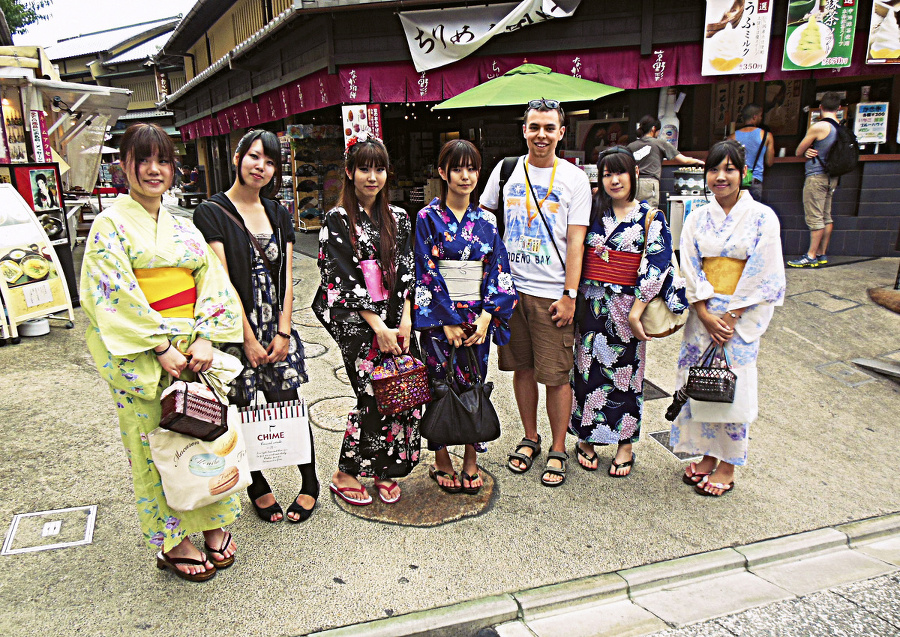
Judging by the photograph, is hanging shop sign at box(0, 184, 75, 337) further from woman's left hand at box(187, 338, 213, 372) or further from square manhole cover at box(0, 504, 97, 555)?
woman's left hand at box(187, 338, 213, 372)

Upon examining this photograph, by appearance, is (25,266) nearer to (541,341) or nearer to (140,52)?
(541,341)

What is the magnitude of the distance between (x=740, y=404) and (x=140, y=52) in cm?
3410

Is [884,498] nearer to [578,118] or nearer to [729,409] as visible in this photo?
[729,409]

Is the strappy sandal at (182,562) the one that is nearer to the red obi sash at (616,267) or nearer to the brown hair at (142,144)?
the brown hair at (142,144)

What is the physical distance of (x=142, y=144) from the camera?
8.48 ft

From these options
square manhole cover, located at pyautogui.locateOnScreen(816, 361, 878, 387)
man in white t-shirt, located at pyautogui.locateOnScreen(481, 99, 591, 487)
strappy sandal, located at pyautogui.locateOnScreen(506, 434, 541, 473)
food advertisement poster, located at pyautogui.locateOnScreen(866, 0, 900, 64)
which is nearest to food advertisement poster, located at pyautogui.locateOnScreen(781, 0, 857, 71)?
food advertisement poster, located at pyautogui.locateOnScreen(866, 0, 900, 64)

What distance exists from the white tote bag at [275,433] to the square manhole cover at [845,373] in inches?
192

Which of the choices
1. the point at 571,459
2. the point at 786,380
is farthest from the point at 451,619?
the point at 786,380

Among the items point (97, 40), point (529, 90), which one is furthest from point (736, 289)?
point (97, 40)

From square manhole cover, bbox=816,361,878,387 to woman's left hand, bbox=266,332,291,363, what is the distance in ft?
16.2

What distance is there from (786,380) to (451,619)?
419 cm

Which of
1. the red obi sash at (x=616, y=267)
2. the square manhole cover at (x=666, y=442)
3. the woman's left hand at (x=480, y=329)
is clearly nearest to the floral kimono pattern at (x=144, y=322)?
the woman's left hand at (x=480, y=329)

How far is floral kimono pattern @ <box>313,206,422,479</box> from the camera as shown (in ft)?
10.4

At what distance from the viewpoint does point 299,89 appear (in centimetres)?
1164
